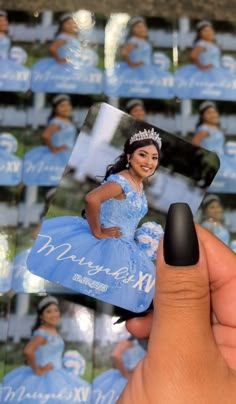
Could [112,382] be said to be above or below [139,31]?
below

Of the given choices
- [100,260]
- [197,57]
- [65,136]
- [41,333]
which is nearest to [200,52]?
[197,57]

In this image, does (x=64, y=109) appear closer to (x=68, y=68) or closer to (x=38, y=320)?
(x=68, y=68)

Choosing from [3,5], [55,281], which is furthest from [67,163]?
[3,5]

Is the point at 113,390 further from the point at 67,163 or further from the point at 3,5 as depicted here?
the point at 3,5

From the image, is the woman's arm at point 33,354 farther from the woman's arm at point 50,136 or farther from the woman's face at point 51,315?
the woman's arm at point 50,136

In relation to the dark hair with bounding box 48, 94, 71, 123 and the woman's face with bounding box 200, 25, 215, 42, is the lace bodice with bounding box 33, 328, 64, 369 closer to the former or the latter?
the dark hair with bounding box 48, 94, 71, 123

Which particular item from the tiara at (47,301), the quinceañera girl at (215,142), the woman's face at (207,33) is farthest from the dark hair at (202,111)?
the tiara at (47,301)
